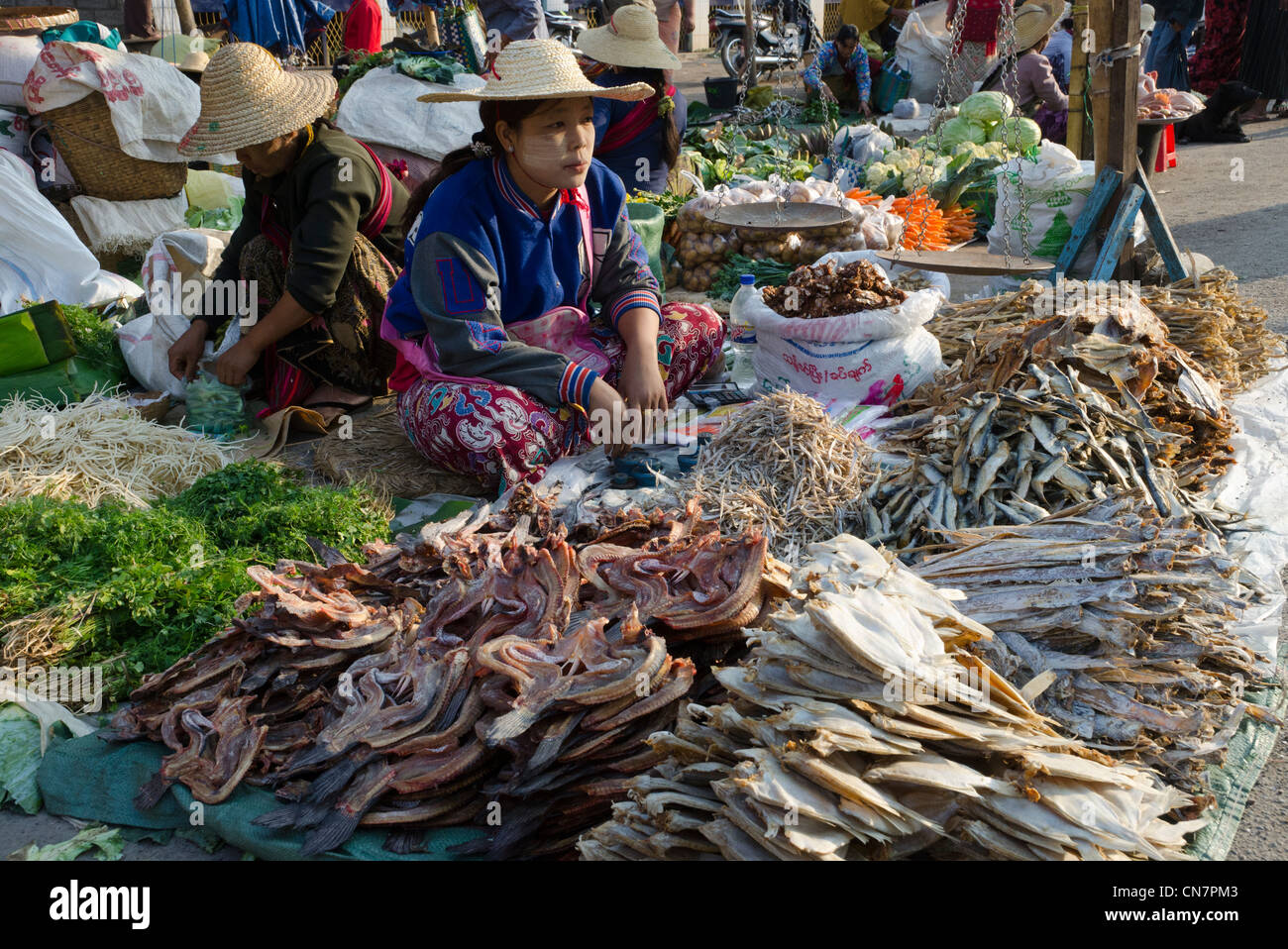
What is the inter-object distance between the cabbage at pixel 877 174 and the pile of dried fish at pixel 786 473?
15.2 ft

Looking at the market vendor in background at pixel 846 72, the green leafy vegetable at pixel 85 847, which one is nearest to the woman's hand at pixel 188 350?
the green leafy vegetable at pixel 85 847

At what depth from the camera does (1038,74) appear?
859 centimetres

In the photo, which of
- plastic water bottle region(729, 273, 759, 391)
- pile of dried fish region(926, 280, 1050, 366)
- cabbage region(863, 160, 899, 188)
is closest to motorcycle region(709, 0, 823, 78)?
cabbage region(863, 160, 899, 188)

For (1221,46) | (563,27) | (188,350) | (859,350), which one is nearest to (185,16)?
(563,27)

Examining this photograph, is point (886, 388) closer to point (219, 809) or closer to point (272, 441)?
point (272, 441)

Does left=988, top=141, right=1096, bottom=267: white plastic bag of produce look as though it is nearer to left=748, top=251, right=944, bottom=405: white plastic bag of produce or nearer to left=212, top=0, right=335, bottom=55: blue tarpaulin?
left=748, top=251, right=944, bottom=405: white plastic bag of produce

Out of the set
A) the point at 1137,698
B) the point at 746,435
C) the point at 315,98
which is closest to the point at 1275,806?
the point at 1137,698

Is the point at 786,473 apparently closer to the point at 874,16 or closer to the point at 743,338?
the point at 743,338

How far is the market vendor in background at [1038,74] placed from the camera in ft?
27.7

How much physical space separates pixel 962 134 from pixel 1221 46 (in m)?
5.06

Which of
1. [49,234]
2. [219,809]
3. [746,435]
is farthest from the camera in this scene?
[49,234]

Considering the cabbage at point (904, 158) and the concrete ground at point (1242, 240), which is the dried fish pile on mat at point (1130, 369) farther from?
the cabbage at point (904, 158)

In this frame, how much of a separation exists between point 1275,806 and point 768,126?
316 inches

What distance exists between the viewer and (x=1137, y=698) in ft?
6.52
